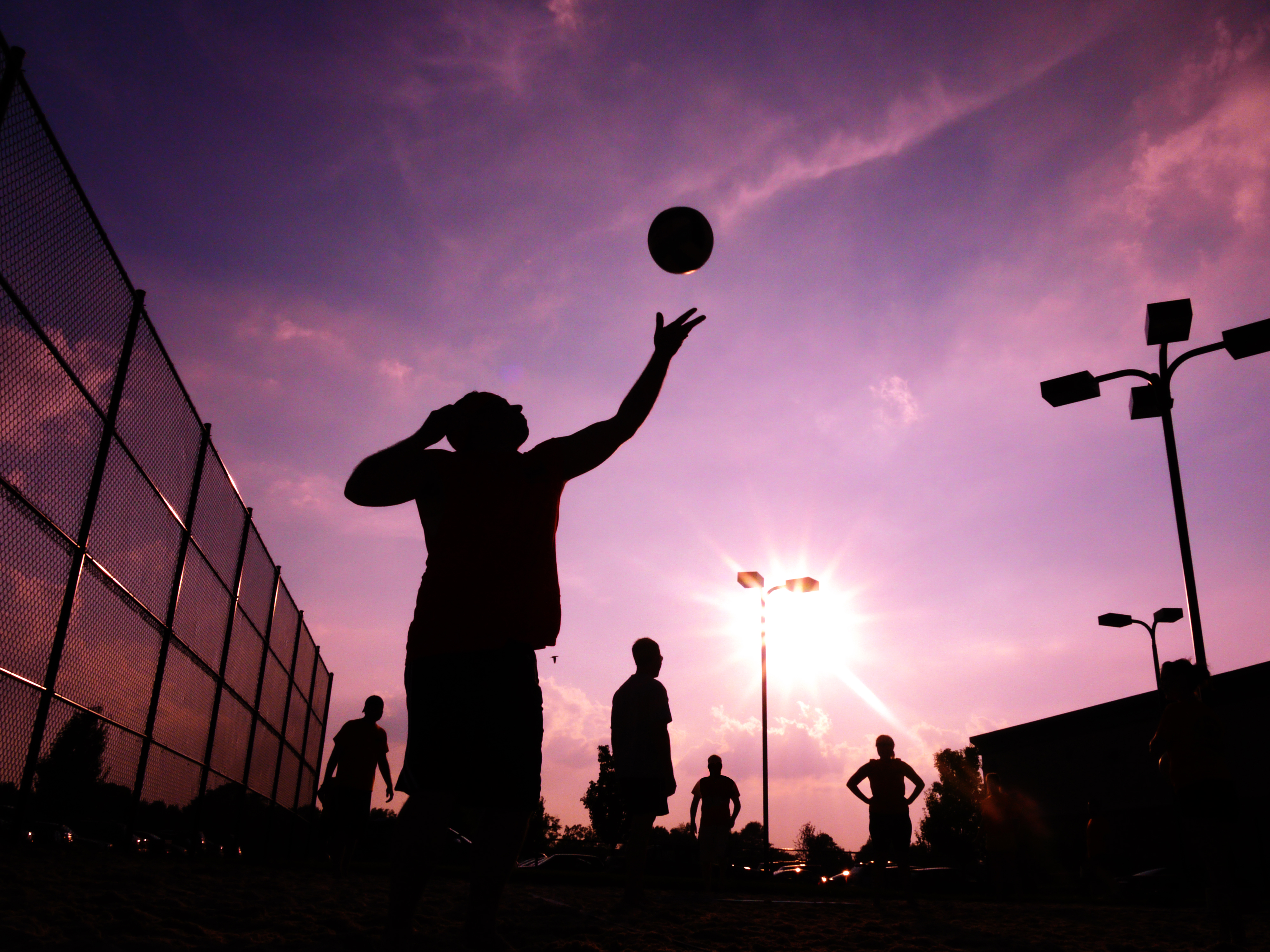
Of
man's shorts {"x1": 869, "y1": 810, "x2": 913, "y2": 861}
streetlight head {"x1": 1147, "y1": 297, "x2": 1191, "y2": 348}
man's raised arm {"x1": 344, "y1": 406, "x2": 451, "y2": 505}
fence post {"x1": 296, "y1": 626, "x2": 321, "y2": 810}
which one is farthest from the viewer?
fence post {"x1": 296, "y1": 626, "x2": 321, "y2": 810}

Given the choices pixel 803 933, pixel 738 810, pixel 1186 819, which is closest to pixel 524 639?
pixel 803 933

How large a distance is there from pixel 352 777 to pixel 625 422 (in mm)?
7030

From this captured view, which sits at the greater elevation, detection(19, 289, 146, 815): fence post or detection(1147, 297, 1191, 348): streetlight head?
detection(1147, 297, 1191, 348): streetlight head

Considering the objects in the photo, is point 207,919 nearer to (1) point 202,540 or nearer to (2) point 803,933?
(2) point 803,933

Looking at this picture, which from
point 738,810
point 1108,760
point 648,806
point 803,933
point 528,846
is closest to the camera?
point 803,933

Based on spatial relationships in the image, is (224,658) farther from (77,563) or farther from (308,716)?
(308,716)

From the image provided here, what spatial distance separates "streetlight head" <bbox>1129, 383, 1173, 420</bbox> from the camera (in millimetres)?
10141

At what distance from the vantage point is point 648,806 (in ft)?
20.8

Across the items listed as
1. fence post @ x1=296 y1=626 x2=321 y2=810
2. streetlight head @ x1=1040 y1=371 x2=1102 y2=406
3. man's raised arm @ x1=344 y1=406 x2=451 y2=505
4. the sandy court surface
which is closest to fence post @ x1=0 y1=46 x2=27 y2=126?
man's raised arm @ x1=344 y1=406 x2=451 y2=505

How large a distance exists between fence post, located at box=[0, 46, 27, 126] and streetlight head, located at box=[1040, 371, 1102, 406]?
1014 cm

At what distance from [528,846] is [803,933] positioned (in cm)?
5586

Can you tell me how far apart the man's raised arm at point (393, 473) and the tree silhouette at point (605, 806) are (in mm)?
60358

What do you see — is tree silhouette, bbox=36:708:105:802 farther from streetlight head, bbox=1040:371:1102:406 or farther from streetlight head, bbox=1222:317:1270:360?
streetlight head, bbox=1222:317:1270:360

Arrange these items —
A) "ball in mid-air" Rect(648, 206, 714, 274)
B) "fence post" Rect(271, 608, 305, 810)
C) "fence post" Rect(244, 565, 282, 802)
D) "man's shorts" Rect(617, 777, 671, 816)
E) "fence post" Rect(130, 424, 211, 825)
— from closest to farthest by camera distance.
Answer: "ball in mid-air" Rect(648, 206, 714, 274)
"man's shorts" Rect(617, 777, 671, 816)
"fence post" Rect(130, 424, 211, 825)
"fence post" Rect(244, 565, 282, 802)
"fence post" Rect(271, 608, 305, 810)
